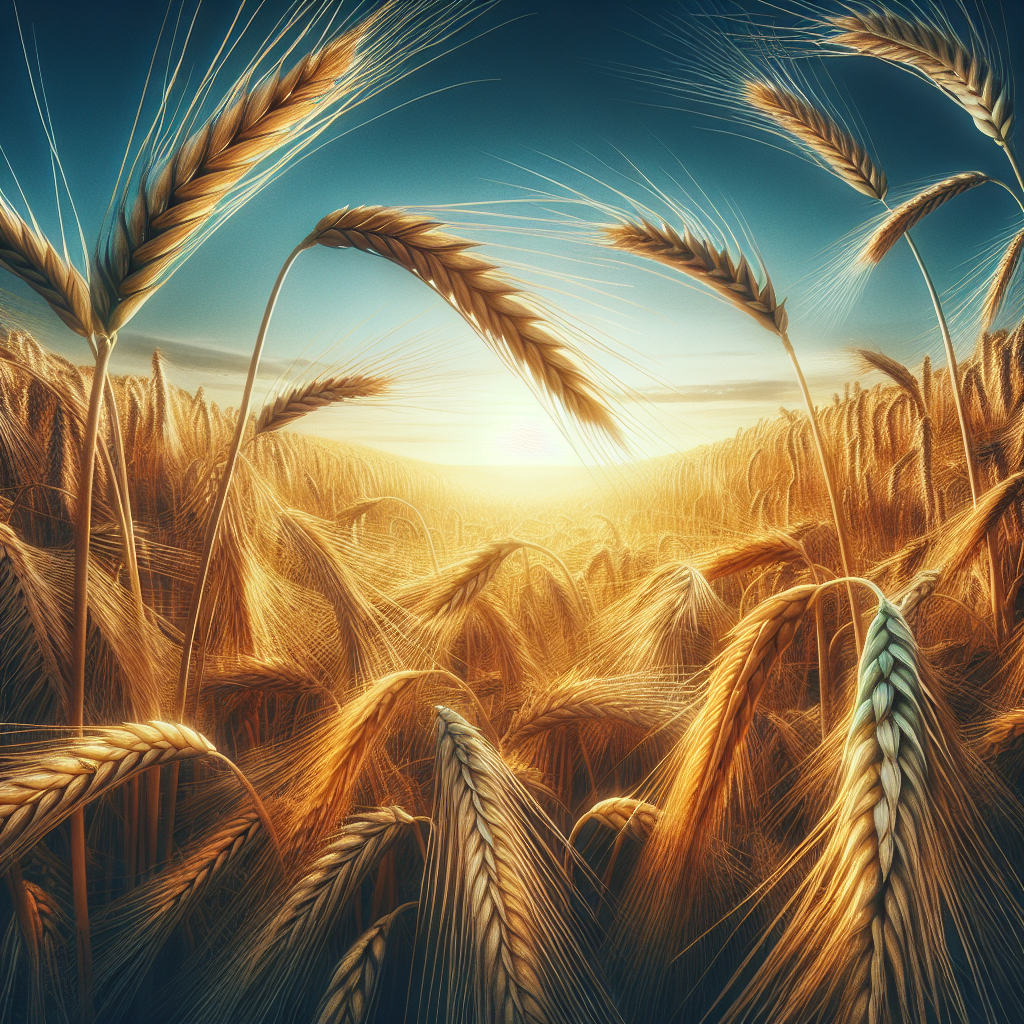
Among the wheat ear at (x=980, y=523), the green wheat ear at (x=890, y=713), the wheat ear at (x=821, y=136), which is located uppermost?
the wheat ear at (x=821, y=136)

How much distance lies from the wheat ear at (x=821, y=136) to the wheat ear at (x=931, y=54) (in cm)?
22

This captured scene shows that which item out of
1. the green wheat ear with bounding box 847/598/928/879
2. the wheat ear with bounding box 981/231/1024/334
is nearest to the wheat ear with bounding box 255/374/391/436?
the green wheat ear with bounding box 847/598/928/879

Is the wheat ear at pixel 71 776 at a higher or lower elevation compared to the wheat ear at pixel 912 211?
lower

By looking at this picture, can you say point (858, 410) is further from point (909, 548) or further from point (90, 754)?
point (90, 754)

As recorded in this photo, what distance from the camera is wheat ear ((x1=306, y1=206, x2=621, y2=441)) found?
1101mm

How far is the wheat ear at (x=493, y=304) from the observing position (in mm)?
1101

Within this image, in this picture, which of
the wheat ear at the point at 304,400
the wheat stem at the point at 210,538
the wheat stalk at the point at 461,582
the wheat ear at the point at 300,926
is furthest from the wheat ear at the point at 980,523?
the wheat stem at the point at 210,538

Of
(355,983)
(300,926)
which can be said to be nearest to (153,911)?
(300,926)

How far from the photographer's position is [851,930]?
0.67 m

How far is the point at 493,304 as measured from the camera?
1.10 m

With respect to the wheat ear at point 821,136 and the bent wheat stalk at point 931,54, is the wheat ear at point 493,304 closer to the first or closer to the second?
the wheat ear at point 821,136

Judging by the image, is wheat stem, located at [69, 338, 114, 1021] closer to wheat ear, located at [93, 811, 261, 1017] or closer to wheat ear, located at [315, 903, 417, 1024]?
wheat ear, located at [93, 811, 261, 1017]

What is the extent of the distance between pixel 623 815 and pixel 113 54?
7.81 feet

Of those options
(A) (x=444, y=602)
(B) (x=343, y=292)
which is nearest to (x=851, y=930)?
(A) (x=444, y=602)
